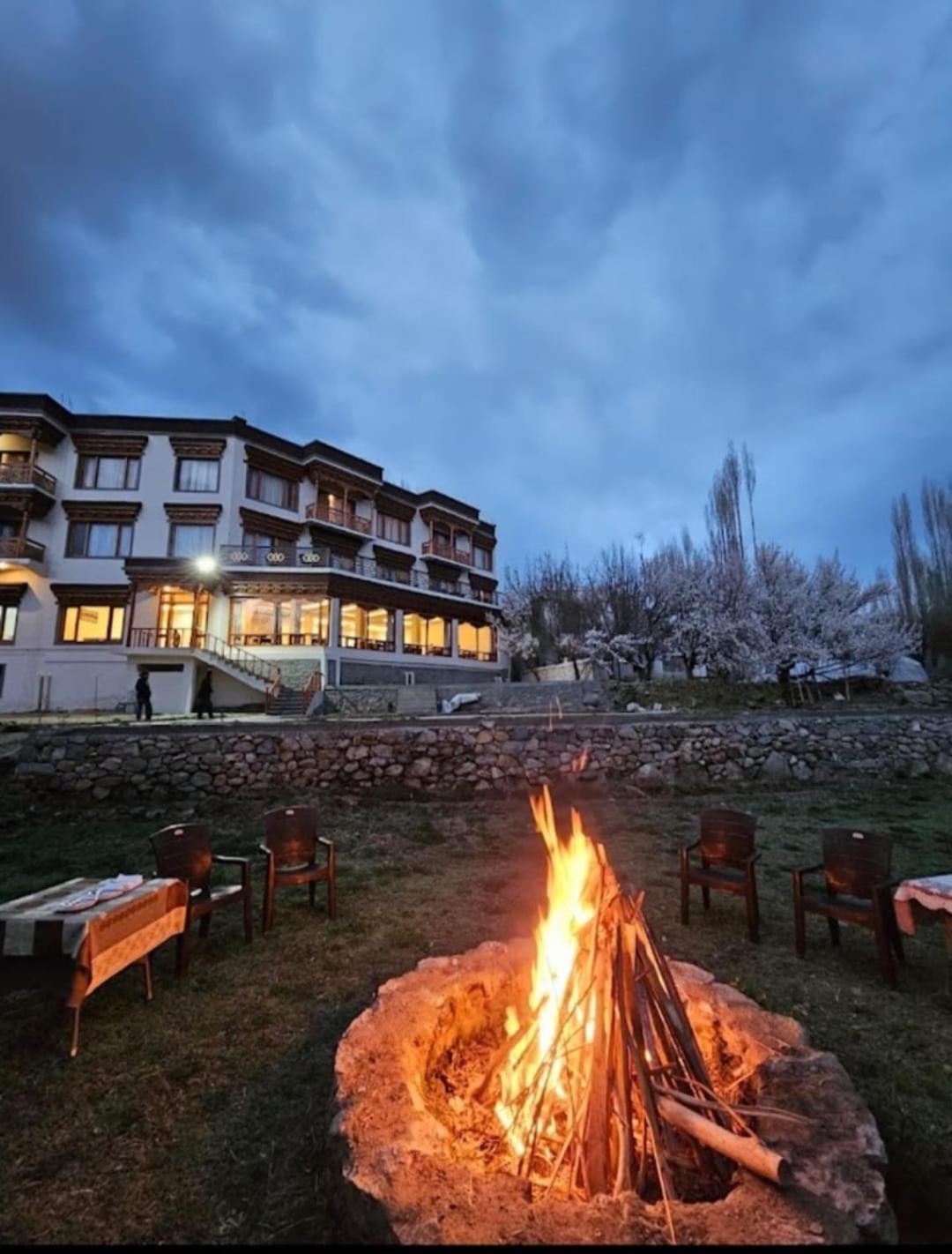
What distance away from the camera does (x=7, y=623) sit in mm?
24578

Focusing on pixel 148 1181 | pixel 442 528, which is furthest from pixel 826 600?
pixel 148 1181

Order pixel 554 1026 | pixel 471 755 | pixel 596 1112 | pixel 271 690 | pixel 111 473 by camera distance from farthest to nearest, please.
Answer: pixel 111 473 < pixel 271 690 < pixel 471 755 < pixel 554 1026 < pixel 596 1112

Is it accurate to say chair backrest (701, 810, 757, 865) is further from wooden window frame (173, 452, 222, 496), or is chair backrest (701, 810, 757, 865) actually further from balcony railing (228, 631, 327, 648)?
wooden window frame (173, 452, 222, 496)

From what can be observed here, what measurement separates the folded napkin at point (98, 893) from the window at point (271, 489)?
26759 mm

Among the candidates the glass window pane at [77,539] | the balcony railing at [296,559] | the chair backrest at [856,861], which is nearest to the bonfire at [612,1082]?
the chair backrest at [856,861]

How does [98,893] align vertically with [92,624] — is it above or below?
below

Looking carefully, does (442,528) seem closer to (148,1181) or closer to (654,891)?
(654,891)

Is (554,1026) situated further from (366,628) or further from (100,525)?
(100,525)

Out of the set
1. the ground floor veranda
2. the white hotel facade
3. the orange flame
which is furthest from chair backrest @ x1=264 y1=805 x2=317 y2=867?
the ground floor veranda

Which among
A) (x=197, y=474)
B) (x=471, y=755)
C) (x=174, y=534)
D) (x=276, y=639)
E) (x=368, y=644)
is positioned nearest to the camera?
(x=471, y=755)

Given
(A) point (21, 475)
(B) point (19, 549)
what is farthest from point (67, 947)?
(A) point (21, 475)

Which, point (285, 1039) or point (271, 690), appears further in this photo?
point (271, 690)

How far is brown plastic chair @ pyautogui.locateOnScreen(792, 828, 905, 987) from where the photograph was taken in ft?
14.9

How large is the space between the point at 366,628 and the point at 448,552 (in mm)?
9858
